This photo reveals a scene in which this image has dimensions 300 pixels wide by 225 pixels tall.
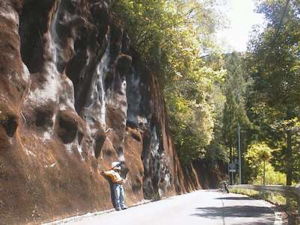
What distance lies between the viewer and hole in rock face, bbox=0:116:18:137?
12977 mm

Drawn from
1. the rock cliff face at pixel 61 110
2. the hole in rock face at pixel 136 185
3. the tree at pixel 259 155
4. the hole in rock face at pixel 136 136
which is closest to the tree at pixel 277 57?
the rock cliff face at pixel 61 110

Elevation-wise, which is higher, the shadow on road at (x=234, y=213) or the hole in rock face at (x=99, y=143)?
the hole in rock face at (x=99, y=143)

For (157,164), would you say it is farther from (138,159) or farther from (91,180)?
(91,180)

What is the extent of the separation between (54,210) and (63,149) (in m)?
3.11

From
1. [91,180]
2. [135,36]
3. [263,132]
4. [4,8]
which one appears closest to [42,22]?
[4,8]

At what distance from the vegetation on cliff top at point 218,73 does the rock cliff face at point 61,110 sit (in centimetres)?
459

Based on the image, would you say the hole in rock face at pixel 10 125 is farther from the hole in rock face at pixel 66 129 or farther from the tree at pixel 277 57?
the tree at pixel 277 57

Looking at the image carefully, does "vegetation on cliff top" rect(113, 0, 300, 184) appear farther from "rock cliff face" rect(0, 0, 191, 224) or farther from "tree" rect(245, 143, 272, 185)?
"rock cliff face" rect(0, 0, 191, 224)

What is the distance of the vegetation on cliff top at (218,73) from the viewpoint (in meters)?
20.6

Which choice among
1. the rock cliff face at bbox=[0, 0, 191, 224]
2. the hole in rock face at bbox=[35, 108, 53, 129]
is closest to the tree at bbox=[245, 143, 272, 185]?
the rock cliff face at bbox=[0, 0, 191, 224]

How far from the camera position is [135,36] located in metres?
34.2

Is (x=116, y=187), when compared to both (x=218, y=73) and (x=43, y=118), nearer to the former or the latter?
(x=43, y=118)

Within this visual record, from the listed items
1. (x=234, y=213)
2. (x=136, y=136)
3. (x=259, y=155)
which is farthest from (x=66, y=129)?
(x=259, y=155)

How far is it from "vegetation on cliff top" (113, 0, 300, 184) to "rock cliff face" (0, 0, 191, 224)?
15.1 feet
